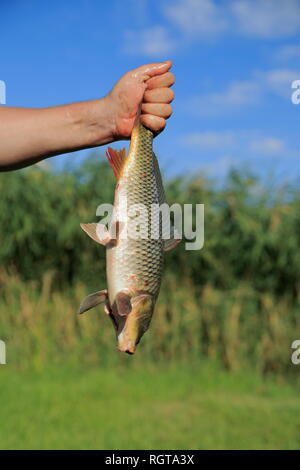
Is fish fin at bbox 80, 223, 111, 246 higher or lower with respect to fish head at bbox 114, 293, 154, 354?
higher

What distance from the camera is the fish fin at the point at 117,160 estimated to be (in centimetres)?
190

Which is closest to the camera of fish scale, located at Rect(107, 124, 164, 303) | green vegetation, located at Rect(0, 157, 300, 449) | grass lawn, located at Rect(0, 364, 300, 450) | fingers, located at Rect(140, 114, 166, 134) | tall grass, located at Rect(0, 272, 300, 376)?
fish scale, located at Rect(107, 124, 164, 303)

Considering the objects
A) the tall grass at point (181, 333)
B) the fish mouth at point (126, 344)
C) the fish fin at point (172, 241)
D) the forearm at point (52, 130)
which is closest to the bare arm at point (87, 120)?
the forearm at point (52, 130)

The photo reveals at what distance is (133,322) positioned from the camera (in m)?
1.65

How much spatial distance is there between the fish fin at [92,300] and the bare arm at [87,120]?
0.63 meters

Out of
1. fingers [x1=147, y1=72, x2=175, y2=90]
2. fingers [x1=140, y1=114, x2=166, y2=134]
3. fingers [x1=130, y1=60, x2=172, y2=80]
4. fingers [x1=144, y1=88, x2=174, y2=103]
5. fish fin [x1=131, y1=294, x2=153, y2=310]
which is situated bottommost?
fish fin [x1=131, y1=294, x2=153, y2=310]

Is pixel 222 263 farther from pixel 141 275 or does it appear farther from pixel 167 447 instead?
pixel 141 275

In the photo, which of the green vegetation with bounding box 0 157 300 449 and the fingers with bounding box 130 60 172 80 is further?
the green vegetation with bounding box 0 157 300 449

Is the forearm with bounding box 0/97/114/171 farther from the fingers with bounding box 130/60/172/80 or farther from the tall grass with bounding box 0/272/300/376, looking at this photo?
the tall grass with bounding box 0/272/300/376

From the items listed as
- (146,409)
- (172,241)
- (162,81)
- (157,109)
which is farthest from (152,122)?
(146,409)

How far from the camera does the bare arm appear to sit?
7.06ft

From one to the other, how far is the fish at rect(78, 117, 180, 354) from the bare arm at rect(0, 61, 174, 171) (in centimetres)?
24

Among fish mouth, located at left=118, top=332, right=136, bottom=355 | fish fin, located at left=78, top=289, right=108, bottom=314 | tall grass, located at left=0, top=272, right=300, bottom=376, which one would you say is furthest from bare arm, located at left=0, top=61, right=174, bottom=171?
tall grass, located at left=0, top=272, right=300, bottom=376

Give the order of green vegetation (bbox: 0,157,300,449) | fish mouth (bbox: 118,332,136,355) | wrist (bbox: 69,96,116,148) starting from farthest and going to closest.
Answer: green vegetation (bbox: 0,157,300,449), wrist (bbox: 69,96,116,148), fish mouth (bbox: 118,332,136,355)
